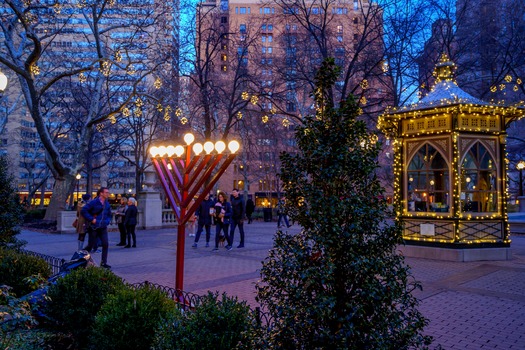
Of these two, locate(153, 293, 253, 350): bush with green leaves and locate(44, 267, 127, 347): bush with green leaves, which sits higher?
locate(153, 293, 253, 350): bush with green leaves

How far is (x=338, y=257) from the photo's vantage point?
316 cm

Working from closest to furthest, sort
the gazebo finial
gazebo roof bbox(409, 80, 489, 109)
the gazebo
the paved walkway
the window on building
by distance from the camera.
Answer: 1. the paved walkway
2. the gazebo
3. gazebo roof bbox(409, 80, 489, 109)
4. the window on building
5. the gazebo finial

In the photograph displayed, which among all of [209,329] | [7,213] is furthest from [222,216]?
[209,329]

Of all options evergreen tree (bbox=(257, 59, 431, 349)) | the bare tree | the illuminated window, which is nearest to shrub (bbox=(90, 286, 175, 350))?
evergreen tree (bbox=(257, 59, 431, 349))

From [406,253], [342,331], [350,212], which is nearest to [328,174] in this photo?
[350,212]

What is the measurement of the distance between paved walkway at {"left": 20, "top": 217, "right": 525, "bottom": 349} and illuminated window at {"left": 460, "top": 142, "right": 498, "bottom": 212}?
1.90m

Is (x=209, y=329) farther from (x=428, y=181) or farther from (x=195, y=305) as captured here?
(x=428, y=181)

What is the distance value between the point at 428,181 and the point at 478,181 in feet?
5.05

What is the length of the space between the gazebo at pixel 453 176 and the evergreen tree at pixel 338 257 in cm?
1062

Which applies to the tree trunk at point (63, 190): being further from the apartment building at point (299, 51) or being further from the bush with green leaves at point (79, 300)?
the bush with green leaves at point (79, 300)

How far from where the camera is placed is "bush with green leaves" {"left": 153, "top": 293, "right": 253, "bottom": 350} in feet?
11.8

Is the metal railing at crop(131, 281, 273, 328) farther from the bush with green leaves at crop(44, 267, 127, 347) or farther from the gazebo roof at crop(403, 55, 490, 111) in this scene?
the gazebo roof at crop(403, 55, 490, 111)

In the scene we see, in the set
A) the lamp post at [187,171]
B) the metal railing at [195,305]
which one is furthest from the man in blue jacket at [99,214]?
the metal railing at [195,305]

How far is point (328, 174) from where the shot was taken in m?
3.17
